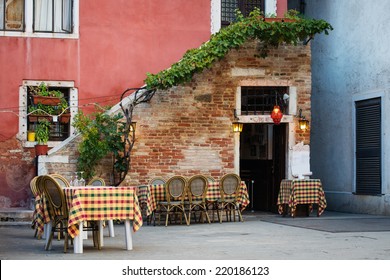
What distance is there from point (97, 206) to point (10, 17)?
9.68 m

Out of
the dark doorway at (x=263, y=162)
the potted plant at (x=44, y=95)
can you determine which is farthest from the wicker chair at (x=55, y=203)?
the dark doorway at (x=263, y=162)

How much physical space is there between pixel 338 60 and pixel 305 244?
10236 mm

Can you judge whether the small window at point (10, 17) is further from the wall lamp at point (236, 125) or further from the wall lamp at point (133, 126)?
the wall lamp at point (236, 125)

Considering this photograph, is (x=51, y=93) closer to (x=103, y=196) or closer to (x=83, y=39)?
(x=83, y=39)

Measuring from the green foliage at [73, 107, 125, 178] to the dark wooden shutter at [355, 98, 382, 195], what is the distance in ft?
18.8

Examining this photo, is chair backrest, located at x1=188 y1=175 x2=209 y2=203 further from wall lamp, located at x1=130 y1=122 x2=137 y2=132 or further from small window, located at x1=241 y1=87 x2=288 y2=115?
small window, located at x1=241 y1=87 x2=288 y2=115

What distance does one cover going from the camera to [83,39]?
18.4 meters

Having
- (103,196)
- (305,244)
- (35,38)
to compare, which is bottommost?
(305,244)

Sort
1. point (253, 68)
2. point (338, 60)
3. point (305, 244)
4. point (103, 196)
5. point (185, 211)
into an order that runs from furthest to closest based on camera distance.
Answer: point (338, 60) < point (253, 68) < point (185, 211) < point (305, 244) < point (103, 196)

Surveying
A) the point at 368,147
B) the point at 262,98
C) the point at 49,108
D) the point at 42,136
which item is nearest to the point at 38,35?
the point at 49,108

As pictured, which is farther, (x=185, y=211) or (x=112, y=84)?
(x=112, y=84)

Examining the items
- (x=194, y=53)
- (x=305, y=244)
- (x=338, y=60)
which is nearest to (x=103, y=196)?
(x=305, y=244)

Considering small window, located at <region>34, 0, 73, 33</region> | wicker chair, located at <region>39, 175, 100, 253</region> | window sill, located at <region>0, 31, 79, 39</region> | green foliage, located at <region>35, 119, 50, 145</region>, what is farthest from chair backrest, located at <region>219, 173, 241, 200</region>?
wicker chair, located at <region>39, 175, 100, 253</region>

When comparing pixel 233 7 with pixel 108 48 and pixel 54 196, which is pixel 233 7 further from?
pixel 54 196
